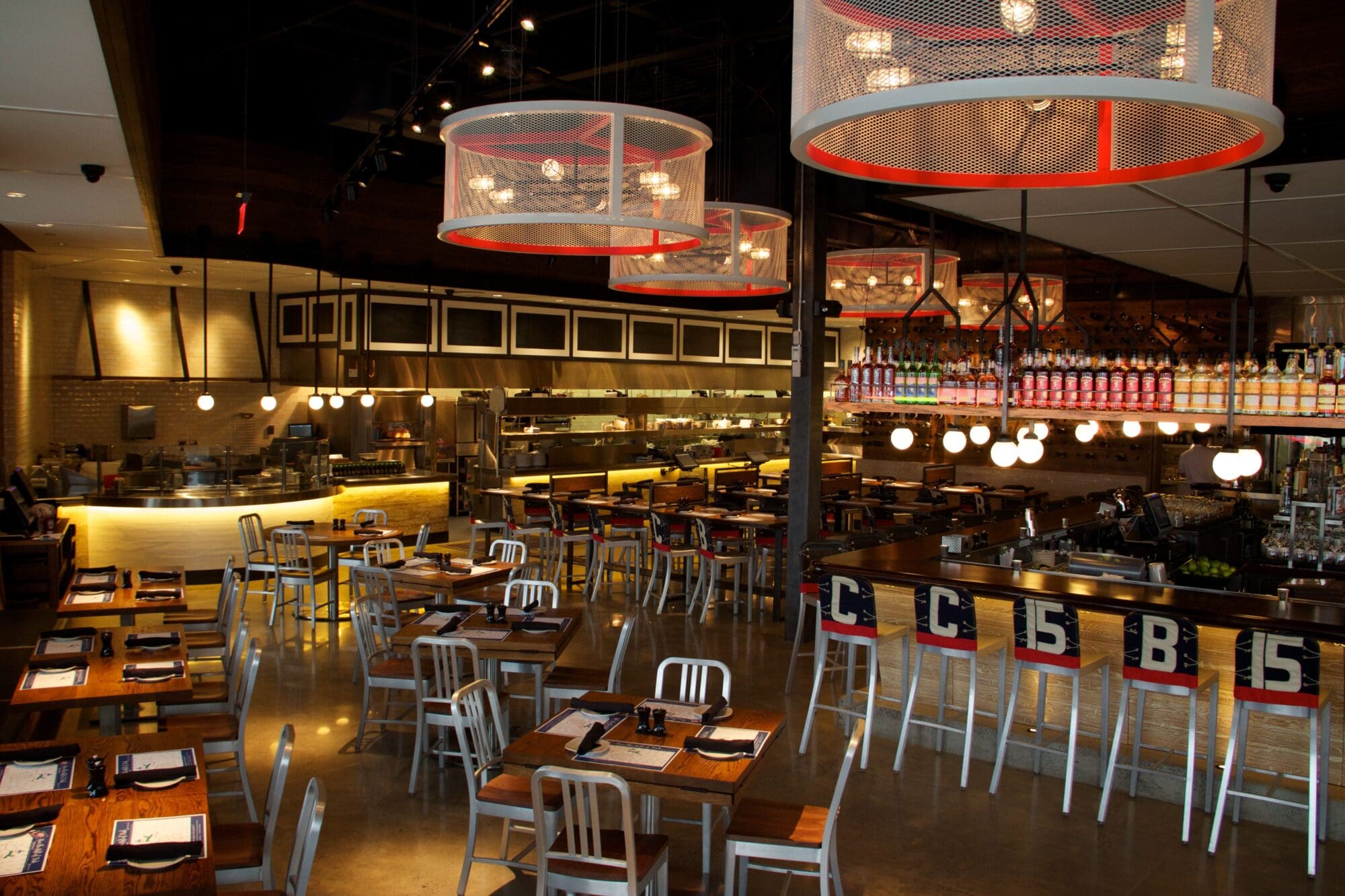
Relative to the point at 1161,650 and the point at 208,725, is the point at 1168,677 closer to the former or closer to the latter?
the point at 1161,650

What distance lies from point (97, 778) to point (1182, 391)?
5999 mm

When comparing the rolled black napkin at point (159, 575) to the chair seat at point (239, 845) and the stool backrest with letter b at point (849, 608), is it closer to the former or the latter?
the chair seat at point (239, 845)

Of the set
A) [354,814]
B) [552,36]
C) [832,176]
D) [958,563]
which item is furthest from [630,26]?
[354,814]

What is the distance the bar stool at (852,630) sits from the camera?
221 inches

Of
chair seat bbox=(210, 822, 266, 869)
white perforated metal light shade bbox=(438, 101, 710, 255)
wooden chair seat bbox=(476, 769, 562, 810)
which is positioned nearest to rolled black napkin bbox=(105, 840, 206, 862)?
chair seat bbox=(210, 822, 266, 869)

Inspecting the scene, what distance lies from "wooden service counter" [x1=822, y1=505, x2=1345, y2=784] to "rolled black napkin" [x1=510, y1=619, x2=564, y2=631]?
1.72 m

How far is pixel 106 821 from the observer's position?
9.93ft

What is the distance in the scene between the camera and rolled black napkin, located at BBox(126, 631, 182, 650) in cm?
511

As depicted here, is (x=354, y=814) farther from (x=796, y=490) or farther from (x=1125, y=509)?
(x=1125, y=509)

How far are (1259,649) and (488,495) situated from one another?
994 centimetres

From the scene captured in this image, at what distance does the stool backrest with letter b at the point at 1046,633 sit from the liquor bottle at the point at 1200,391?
1888mm

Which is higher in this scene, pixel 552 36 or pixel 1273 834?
pixel 552 36

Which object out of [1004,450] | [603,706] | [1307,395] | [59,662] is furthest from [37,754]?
[1307,395]

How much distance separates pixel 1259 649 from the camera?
14.9 ft
